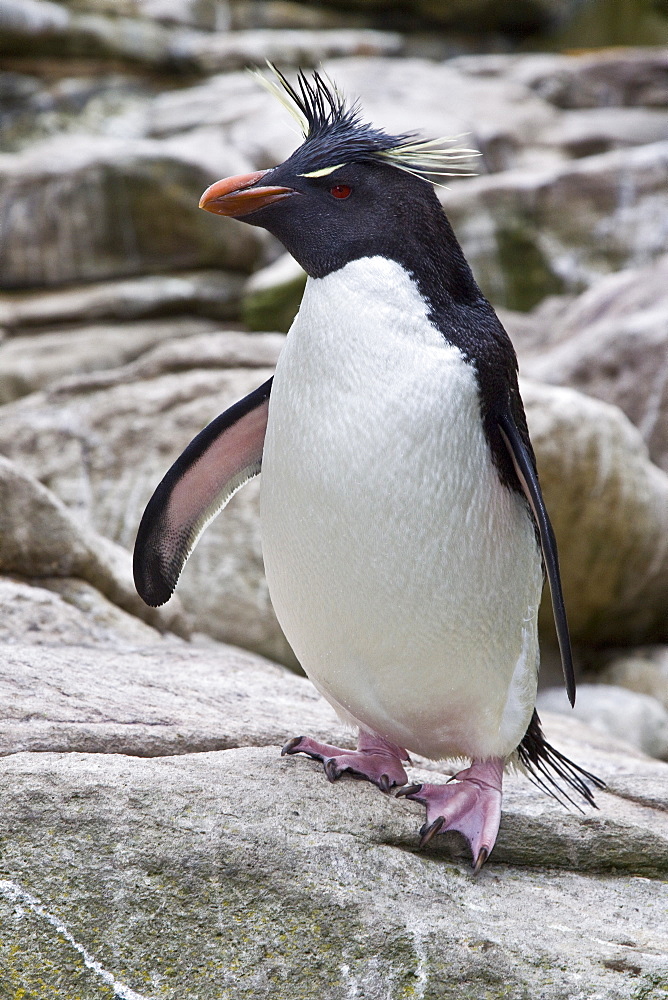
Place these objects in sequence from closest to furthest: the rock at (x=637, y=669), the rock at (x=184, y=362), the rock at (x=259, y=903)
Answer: the rock at (x=259, y=903) → the rock at (x=184, y=362) → the rock at (x=637, y=669)

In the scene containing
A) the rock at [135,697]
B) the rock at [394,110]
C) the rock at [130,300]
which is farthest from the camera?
the rock at [394,110]

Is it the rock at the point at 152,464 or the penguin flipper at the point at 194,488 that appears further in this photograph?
the rock at the point at 152,464

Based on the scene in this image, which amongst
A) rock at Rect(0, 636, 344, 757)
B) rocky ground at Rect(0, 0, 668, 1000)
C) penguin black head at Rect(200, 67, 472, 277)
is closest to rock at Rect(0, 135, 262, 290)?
rocky ground at Rect(0, 0, 668, 1000)

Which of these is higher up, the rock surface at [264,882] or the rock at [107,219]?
the rock at [107,219]

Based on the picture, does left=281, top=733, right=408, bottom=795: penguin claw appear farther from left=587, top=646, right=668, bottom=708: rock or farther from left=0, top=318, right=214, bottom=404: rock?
left=0, top=318, right=214, bottom=404: rock

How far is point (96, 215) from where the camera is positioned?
299 inches

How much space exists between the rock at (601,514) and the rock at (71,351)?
3345 millimetres

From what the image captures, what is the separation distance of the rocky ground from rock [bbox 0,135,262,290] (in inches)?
0.9

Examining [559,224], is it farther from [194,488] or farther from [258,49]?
[194,488]

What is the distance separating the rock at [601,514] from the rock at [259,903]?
2620 mm

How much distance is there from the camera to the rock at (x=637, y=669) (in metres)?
4.59

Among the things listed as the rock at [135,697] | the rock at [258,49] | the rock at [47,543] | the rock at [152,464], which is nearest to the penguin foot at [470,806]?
the rock at [135,697]

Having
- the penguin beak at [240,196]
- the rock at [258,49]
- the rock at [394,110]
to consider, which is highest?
the rock at [258,49]

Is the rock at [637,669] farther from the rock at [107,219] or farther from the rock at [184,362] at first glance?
the rock at [107,219]
